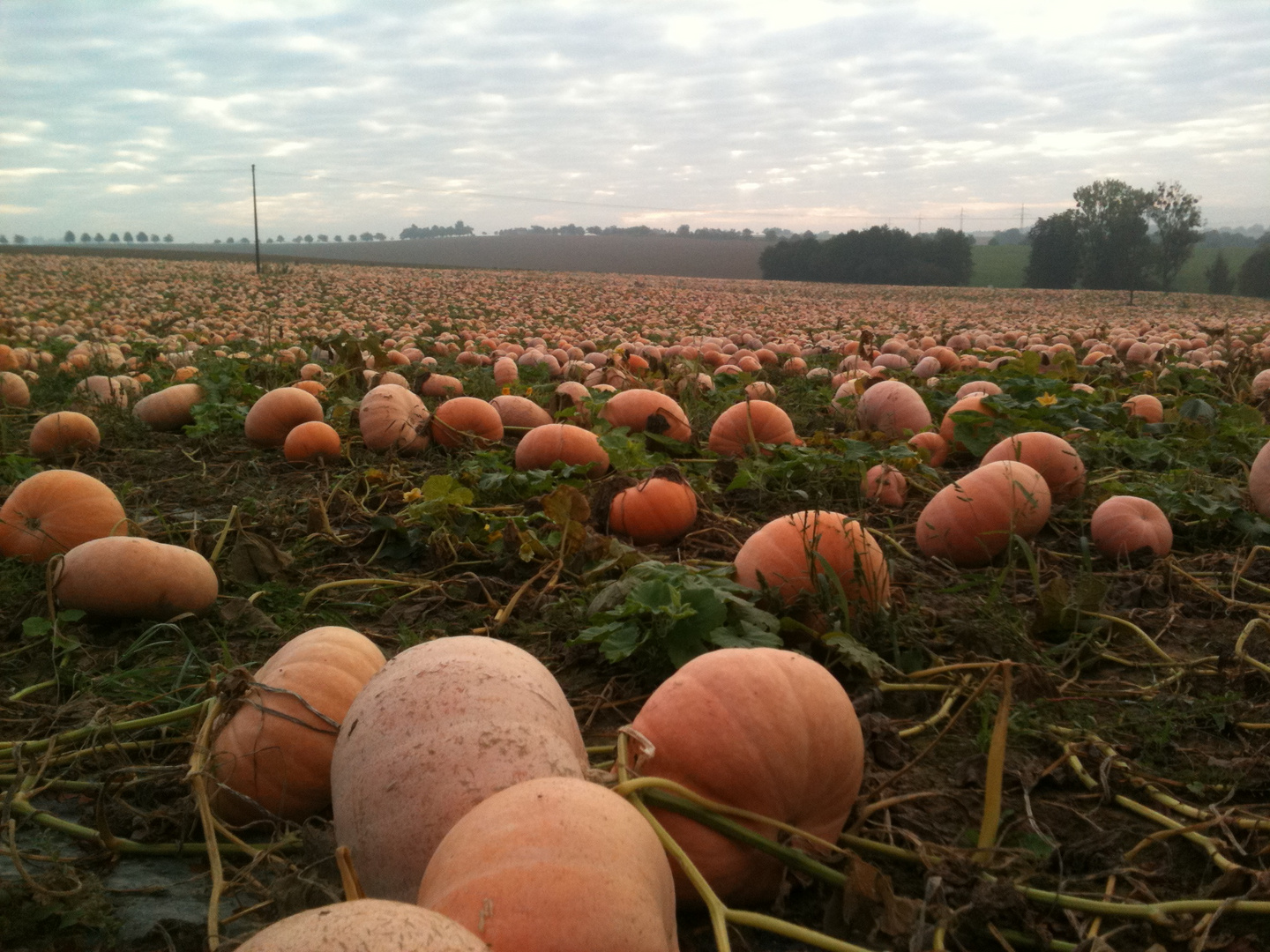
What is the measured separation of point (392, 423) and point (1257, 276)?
57.3 metres

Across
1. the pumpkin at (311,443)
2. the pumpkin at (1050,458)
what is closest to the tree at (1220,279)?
the pumpkin at (1050,458)

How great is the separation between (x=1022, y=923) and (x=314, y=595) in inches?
93.1

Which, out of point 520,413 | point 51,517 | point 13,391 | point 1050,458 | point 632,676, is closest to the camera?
point 632,676

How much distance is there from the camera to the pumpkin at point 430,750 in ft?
4.54

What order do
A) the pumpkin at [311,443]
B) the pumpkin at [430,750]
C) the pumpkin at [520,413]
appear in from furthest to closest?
the pumpkin at [520,413]
the pumpkin at [311,443]
the pumpkin at [430,750]

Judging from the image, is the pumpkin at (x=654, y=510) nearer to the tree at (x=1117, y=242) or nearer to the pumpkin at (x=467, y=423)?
the pumpkin at (x=467, y=423)

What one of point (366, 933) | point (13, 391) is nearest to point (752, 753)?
point (366, 933)

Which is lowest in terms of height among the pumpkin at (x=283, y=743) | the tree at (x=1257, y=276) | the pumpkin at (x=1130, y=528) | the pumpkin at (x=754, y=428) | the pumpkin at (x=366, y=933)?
the pumpkin at (x=283, y=743)

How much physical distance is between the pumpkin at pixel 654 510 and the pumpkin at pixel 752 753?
1.73m

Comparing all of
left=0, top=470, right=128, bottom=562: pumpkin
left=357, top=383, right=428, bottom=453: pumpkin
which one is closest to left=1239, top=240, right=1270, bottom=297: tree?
left=357, top=383, right=428, bottom=453: pumpkin

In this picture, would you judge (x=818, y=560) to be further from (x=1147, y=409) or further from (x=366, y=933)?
(x=1147, y=409)

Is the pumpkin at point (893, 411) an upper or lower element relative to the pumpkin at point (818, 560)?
upper

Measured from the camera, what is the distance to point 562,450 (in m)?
4.21

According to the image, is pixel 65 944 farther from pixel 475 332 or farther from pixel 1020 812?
pixel 475 332
